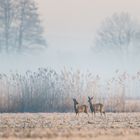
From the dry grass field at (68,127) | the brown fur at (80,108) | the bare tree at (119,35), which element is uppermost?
the bare tree at (119,35)

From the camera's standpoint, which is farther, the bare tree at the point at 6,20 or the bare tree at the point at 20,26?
the bare tree at the point at 20,26

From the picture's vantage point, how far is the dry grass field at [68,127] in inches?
559

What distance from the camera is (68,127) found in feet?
52.8

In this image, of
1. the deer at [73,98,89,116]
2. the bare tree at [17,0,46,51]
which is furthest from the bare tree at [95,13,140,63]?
the deer at [73,98,89,116]

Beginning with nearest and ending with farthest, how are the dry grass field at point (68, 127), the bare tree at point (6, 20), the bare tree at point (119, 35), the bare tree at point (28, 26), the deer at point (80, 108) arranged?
the dry grass field at point (68, 127)
the deer at point (80, 108)
the bare tree at point (6, 20)
the bare tree at point (28, 26)
the bare tree at point (119, 35)

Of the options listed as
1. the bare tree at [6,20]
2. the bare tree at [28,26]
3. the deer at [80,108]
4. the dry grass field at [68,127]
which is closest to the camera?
the dry grass field at [68,127]

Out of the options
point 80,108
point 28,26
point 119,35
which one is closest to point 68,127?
point 80,108

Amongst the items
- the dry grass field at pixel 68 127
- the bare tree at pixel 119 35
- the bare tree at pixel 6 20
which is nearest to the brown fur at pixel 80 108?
the dry grass field at pixel 68 127

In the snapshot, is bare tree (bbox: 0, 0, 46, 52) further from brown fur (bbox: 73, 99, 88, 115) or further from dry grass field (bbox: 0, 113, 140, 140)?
dry grass field (bbox: 0, 113, 140, 140)

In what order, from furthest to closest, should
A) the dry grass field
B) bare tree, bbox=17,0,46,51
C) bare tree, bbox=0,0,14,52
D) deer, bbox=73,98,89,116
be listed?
bare tree, bbox=17,0,46,51 < bare tree, bbox=0,0,14,52 < deer, bbox=73,98,89,116 < the dry grass field

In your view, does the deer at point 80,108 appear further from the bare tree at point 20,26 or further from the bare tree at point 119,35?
the bare tree at point 119,35

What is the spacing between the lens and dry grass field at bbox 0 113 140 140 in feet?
46.6

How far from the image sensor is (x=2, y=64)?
34.1 metres

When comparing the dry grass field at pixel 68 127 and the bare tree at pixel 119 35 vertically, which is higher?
the bare tree at pixel 119 35
